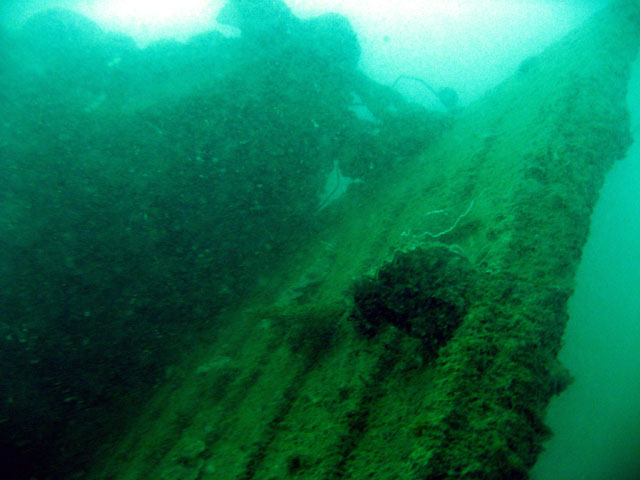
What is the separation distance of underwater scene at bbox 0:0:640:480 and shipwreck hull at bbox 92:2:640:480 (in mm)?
18

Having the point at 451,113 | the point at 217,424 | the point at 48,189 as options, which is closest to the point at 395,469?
the point at 217,424

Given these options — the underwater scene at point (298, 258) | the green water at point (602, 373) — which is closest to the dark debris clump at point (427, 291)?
the underwater scene at point (298, 258)

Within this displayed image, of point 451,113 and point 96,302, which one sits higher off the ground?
point 451,113

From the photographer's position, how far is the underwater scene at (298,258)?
1948 mm

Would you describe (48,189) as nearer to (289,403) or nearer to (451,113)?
(289,403)

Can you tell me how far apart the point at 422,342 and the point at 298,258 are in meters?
2.46

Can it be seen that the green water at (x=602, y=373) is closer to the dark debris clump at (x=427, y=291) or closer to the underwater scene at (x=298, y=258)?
the underwater scene at (x=298, y=258)

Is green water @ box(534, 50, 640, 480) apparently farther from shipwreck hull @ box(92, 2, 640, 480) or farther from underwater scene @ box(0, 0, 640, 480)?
shipwreck hull @ box(92, 2, 640, 480)

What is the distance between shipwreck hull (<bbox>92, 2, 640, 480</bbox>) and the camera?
1675mm

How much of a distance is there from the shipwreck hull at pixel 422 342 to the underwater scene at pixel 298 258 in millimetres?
18

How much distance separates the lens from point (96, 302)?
323 cm

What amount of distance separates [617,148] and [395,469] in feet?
15.3

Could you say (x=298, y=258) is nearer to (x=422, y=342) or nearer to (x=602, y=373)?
(x=422, y=342)

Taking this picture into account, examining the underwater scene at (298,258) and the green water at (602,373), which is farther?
the green water at (602,373)
